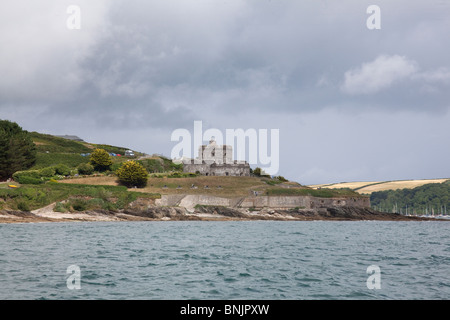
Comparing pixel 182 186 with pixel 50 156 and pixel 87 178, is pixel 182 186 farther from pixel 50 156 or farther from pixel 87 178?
pixel 50 156

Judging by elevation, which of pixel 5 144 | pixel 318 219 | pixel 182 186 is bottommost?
pixel 318 219

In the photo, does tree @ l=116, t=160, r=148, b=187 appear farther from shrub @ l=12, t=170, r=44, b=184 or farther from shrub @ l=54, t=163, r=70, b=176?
shrub @ l=12, t=170, r=44, b=184

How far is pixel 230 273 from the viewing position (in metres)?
22.7

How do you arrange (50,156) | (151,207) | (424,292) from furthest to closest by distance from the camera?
(50,156), (151,207), (424,292)

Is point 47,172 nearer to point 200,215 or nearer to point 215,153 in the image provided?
point 200,215

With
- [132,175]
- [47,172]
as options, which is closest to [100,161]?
[47,172]

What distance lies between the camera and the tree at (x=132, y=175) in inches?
4077

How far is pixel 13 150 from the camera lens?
103m

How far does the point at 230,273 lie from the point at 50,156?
404 feet

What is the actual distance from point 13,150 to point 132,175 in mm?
27593

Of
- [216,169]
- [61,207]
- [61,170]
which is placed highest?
[216,169]
